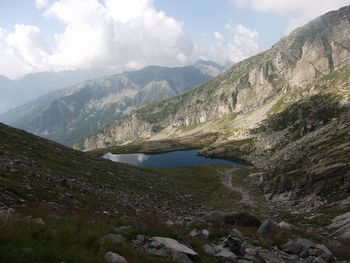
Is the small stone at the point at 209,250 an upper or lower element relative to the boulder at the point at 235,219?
upper

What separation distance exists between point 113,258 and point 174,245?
433 cm

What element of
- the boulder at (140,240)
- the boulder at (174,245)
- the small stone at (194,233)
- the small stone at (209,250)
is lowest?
the small stone at (194,233)

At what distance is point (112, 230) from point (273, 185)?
2117 inches

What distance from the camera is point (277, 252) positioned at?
1727 centimetres

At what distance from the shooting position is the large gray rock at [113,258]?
823 cm

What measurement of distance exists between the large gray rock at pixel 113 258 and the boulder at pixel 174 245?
3493 millimetres

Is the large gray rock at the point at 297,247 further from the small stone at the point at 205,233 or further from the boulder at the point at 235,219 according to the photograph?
the boulder at the point at 235,219

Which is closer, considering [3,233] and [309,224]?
[3,233]

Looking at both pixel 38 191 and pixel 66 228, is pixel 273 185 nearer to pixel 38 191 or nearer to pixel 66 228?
pixel 38 191

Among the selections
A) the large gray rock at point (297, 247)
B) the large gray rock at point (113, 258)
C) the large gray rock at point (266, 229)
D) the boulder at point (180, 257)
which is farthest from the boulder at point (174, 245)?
the large gray rock at point (266, 229)

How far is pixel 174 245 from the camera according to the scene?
39.5 feet

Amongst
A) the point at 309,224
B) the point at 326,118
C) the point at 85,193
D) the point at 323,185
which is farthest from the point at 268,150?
the point at 85,193

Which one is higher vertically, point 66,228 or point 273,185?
point 66,228

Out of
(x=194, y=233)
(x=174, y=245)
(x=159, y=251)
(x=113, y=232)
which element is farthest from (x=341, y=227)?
(x=113, y=232)
